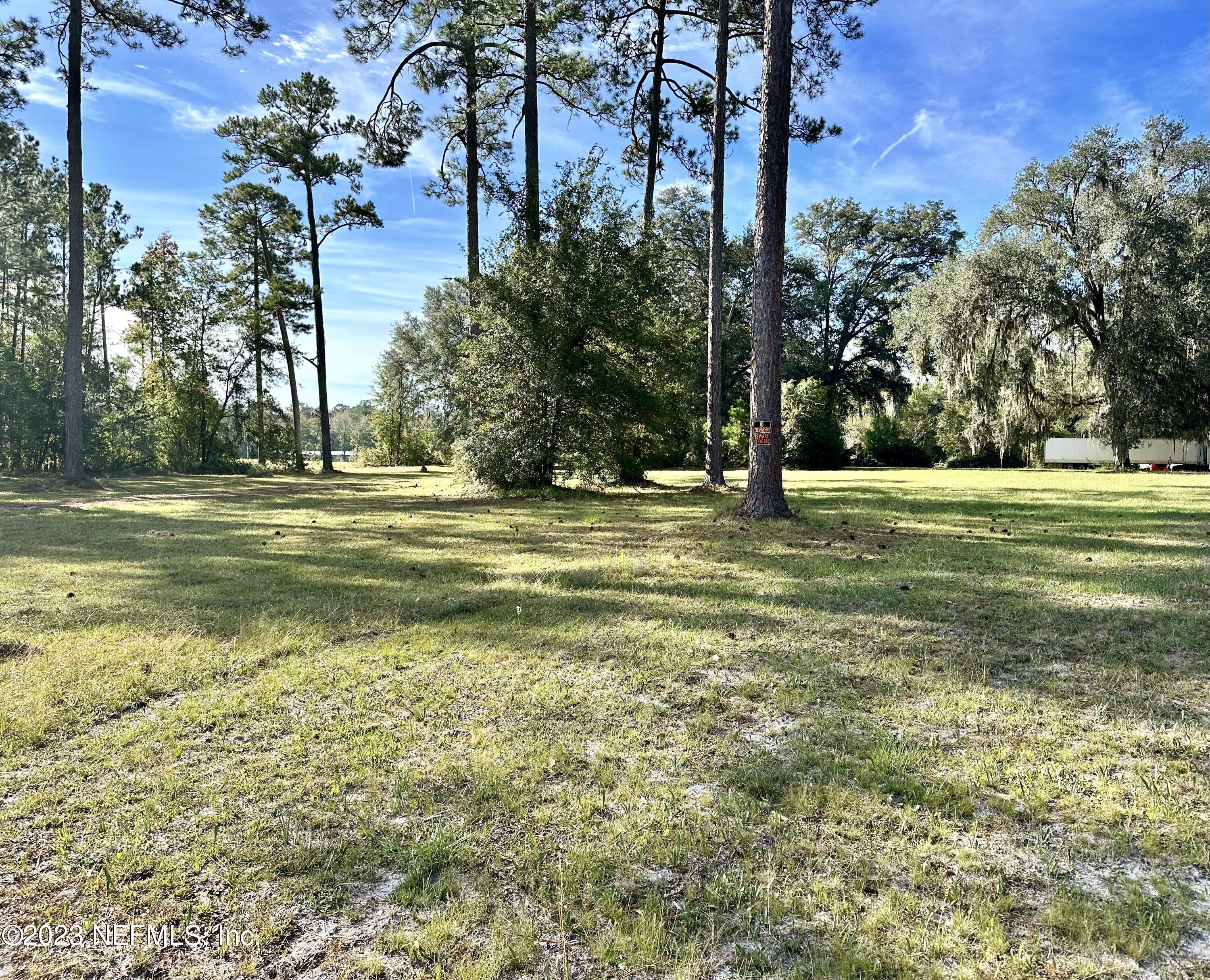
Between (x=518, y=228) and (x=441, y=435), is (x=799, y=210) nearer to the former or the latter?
(x=441, y=435)

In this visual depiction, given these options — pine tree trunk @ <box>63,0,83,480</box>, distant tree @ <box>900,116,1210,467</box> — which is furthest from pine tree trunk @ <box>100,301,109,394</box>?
distant tree @ <box>900,116,1210,467</box>

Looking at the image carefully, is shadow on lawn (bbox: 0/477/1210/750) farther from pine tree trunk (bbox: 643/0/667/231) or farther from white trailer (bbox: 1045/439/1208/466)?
white trailer (bbox: 1045/439/1208/466)

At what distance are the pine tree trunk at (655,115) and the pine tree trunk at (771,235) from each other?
302 inches

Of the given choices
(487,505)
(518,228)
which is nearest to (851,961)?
(487,505)

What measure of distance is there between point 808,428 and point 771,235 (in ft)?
74.7

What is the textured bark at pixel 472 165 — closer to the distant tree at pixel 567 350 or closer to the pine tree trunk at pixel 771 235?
the distant tree at pixel 567 350

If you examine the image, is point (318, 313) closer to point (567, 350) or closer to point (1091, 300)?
point (567, 350)

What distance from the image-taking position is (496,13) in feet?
48.9

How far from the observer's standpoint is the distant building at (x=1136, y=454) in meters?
31.4

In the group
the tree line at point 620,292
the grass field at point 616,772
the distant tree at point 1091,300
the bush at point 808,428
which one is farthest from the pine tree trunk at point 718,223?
the bush at point 808,428

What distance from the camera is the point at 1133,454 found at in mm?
34125

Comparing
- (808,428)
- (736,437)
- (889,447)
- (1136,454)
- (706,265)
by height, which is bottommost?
(1136,454)

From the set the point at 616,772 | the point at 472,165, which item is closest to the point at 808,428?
the point at 472,165

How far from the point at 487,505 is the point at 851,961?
1050 centimetres
